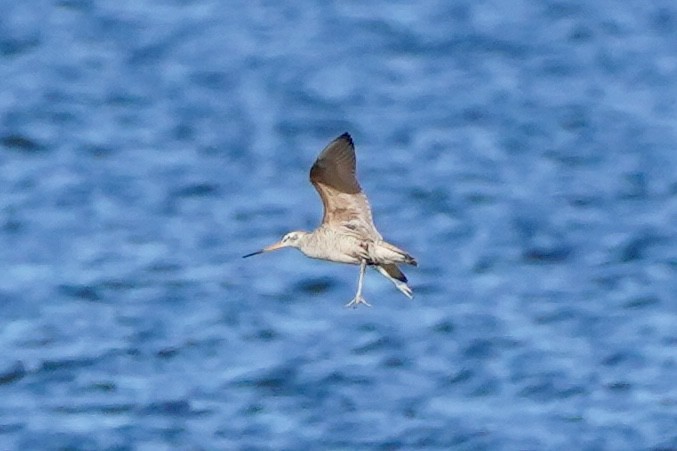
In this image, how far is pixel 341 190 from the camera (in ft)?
28.0

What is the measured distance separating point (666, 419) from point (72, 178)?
21.7ft

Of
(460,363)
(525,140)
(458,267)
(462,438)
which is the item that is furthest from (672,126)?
(462,438)

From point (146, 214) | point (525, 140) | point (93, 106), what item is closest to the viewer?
point (146, 214)

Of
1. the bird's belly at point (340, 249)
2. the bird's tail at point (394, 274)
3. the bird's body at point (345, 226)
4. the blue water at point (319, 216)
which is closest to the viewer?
the bird's body at point (345, 226)

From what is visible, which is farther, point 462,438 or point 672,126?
point 672,126

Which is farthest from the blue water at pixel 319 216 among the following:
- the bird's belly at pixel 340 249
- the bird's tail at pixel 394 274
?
the bird's belly at pixel 340 249

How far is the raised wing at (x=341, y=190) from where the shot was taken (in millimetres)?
8125

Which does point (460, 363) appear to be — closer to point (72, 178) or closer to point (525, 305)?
point (525, 305)

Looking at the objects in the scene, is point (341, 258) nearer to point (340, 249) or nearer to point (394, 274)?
point (340, 249)

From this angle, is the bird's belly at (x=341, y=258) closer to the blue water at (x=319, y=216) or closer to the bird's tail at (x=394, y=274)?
the bird's tail at (x=394, y=274)

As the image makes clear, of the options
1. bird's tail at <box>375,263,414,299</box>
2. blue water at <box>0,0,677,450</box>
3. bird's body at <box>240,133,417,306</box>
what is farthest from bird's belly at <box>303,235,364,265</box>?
blue water at <box>0,0,677,450</box>

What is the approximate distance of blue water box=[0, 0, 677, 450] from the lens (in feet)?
46.1

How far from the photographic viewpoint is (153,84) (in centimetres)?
1928

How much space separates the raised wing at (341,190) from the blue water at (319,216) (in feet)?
15.8
